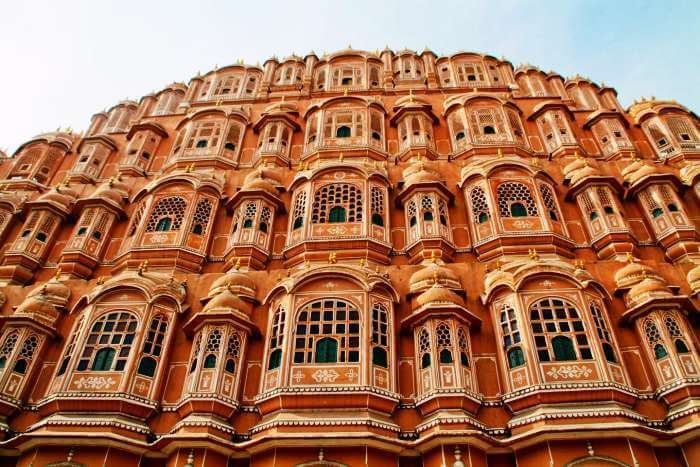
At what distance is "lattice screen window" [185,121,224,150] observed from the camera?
2553 cm

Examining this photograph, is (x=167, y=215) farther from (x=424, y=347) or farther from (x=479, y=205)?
(x=479, y=205)

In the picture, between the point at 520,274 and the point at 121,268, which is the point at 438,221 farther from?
the point at 121,268

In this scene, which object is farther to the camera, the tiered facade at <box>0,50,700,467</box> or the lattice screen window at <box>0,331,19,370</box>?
the lattice screen window at <box>0,331,19,370</box>

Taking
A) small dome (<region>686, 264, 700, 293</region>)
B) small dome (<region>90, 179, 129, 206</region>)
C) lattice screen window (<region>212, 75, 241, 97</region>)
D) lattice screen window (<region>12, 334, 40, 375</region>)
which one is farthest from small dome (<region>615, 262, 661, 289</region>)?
lattice screen window (<region>212, 75, 241, 97</region>)

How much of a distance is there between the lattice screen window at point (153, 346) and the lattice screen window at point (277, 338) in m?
3.14

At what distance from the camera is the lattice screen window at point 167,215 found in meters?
20.8

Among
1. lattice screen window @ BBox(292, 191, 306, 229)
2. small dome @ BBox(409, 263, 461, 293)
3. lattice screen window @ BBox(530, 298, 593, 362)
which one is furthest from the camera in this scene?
lattice screen window @ BBox(292, 191, 306, 229)

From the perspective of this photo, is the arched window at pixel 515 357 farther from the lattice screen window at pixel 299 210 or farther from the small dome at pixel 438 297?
the lattice screen window at pixel 299 210

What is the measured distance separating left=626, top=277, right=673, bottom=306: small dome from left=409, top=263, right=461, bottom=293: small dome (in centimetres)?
480

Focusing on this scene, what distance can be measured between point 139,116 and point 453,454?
78.0ft

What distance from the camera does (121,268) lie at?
782 inches

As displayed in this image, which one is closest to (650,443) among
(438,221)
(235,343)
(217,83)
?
(438,221)

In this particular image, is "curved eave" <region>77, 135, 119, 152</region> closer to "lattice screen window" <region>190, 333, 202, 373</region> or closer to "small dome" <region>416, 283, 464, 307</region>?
"lattice screen window" <region>190, 333, 202, 373</region>

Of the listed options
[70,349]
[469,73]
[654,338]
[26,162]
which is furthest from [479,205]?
[26,162]
